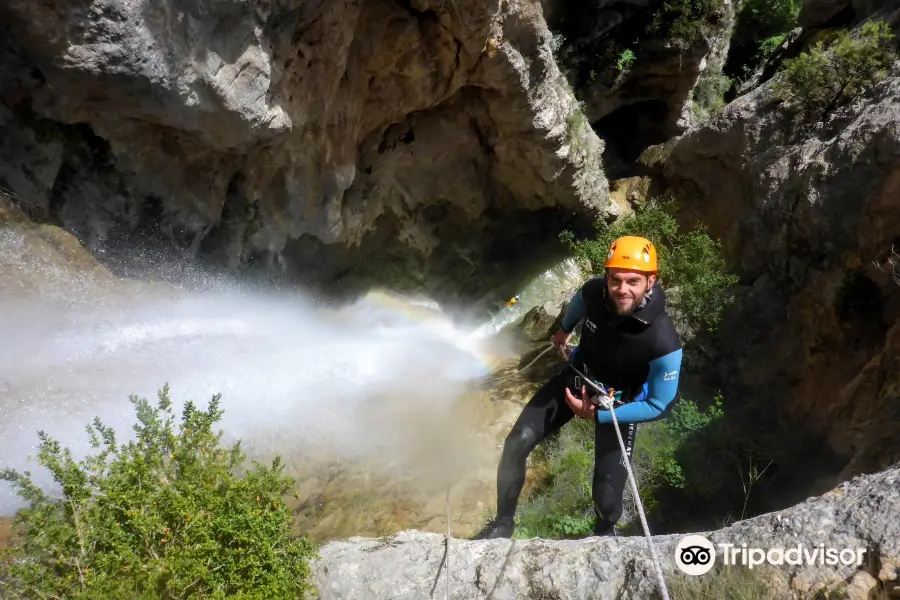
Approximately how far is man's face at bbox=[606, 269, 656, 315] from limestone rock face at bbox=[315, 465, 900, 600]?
1.31m

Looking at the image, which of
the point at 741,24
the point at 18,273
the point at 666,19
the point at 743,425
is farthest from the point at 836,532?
the point at 741,24

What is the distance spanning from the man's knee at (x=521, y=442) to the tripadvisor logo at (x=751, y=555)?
1.40 m

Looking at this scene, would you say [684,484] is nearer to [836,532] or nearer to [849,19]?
[836,532]

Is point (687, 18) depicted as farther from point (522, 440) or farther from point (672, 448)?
point (522, 440)

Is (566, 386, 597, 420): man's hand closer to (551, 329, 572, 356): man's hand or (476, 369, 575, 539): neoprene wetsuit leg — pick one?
(476, 369, 575, 539): neoprene wetsuit leg

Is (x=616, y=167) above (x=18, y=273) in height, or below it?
above

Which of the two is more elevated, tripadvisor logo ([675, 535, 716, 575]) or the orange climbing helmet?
→ the orange climbing helmet

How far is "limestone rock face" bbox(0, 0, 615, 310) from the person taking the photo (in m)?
5.15

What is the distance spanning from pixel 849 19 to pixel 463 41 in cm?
829

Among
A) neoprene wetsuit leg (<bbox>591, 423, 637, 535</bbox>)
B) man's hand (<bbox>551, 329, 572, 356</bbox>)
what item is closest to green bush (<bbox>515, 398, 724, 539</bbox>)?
neoprene wetsuit leg (<bbox>591, 423, 637, 535</bbox>)

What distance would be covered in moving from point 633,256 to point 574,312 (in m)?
0.88

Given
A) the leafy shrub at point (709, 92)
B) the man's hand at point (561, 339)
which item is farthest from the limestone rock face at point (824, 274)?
the leafy shrub at point (709, 92)

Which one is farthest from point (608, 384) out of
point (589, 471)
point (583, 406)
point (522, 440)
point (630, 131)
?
point (630, 131)

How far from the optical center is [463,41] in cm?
788
